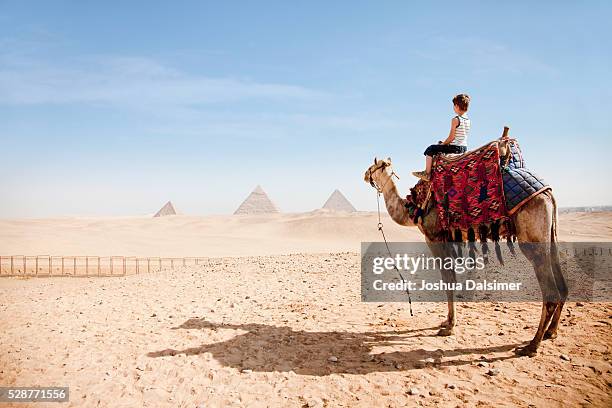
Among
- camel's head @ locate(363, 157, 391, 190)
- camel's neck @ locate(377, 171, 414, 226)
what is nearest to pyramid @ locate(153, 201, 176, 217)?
camel's head @ locate(363, 157, 391, 190)

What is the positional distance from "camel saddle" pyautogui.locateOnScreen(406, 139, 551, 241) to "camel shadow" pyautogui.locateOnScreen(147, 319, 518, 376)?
185 cm

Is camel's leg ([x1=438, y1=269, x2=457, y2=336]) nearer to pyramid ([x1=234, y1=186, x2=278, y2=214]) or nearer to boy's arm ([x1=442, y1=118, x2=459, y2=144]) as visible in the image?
boy's arm ([x1=442, y1=118, x2=459, y2=144])

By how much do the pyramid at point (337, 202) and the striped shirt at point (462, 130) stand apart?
107295 millimetres

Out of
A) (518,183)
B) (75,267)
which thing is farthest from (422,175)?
(75,267)

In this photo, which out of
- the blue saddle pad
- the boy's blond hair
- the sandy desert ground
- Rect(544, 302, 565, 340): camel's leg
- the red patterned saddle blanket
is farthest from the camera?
the boy's blond hair

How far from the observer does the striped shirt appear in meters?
6.13

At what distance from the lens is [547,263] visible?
5.17m

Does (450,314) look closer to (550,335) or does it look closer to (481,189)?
(550,335)

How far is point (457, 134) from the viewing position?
618 centimetres

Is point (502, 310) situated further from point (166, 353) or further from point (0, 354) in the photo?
point (0, 354)

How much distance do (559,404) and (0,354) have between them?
779cm

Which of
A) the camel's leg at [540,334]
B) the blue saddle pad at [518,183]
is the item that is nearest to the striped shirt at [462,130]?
the blue saddle pad at [518,183]

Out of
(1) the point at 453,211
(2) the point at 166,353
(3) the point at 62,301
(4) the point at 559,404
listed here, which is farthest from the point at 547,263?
(3) the point at 62,301

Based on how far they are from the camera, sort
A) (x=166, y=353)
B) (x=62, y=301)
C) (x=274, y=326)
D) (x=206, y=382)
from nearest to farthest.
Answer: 1. (x=206, y=382)
2. (x=166, y=353)
3. (x=274, y=326)
4. (x=62, y=301)
